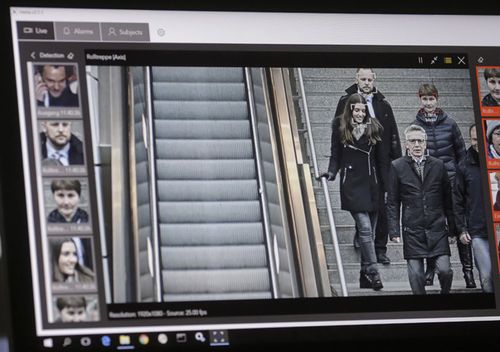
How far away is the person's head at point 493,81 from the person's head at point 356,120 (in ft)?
1.02

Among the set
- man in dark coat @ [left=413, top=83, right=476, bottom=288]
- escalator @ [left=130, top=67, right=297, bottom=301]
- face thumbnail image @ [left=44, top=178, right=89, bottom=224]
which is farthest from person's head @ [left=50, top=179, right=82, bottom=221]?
man in dark coat @ [left=413, top=83, right=476, bottom=288]

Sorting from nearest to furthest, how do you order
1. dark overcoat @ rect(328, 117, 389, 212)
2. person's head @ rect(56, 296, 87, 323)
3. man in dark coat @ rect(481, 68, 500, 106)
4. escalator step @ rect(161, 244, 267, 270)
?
1. person's head @ rect(56, 296, 87, 323)
2. escalator step @ rect(161, 244, 267, 270)
3. dark overcoat @ rect(328, 117, 389, 212)
4. man in dark coat @ rect(481, 68, 500, 106)

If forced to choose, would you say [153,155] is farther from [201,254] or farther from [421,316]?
[421,316]

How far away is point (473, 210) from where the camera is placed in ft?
7.58

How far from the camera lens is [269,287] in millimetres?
2160

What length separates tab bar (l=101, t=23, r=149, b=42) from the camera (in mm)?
2233

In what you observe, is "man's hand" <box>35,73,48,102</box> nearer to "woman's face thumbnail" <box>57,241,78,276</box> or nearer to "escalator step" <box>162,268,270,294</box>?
"woman's face thumbnail" <box>57,241,78,276</box>

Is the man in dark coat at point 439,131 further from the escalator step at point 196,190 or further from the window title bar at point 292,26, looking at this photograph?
the escalator step at point 196,190

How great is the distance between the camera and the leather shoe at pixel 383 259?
222 centimetres

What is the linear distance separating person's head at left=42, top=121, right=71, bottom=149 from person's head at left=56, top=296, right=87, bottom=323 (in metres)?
0.34

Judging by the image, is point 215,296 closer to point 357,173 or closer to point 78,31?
point 357,173

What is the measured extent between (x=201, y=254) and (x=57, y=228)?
33cm

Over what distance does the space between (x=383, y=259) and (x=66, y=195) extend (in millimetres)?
742

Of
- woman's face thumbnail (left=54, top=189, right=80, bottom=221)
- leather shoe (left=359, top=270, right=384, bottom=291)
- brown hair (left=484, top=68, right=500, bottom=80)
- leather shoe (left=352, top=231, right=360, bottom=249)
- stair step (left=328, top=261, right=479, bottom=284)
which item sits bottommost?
Result: leather shoe (left=359, top=270, right=384, bottom=291)
